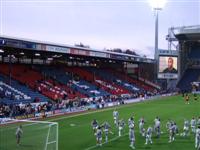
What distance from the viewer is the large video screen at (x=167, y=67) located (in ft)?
224

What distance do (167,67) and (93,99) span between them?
19.5 meters

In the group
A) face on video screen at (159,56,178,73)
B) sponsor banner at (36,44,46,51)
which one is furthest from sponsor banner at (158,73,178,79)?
sponsor banner at (36,44,46,51)

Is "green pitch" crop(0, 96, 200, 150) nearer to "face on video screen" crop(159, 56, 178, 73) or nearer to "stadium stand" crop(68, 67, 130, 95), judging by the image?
"stadium stand" crop(68, 67, 130, 95)

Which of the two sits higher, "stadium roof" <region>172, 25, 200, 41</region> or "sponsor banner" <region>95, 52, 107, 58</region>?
"stadium roof" <region>172, 25, 200, 41</region>

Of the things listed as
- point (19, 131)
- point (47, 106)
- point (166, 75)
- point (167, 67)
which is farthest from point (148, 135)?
point (167, 67)

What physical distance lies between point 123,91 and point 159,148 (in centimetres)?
4164

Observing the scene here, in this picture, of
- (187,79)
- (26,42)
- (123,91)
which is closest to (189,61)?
(187,79)

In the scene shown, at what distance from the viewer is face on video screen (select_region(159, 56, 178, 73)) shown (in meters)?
68.5

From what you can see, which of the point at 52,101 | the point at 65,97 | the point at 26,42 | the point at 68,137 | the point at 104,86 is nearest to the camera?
the point at 68,137

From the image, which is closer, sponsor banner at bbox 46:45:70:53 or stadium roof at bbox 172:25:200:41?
sponsor banner at bbox 46:45:70:53

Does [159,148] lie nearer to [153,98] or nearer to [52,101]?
[52,101]

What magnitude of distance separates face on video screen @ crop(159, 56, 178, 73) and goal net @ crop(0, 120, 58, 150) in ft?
163

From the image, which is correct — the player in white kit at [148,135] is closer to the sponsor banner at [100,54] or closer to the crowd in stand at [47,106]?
the crowd in stand at [47,106]

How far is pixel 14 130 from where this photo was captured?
1880 centimetres
